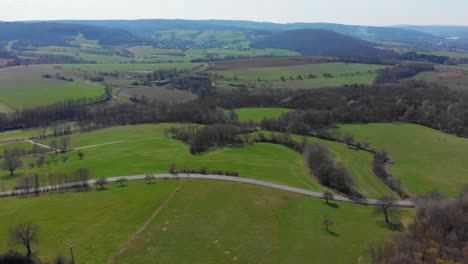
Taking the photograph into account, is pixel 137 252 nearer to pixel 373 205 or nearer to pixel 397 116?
pixel 373 205

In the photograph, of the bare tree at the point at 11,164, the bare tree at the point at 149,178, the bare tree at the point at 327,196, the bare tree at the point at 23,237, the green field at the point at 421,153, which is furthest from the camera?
the bare tree at the point at 11,164

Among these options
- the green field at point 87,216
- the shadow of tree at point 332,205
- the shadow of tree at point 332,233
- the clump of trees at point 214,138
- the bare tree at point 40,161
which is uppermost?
the clump of trees at point 214,138

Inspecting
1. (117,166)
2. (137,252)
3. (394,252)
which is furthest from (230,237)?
(117,166)

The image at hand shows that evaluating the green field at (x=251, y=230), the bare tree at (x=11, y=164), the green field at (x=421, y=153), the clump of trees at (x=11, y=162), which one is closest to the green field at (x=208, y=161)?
the bare tree at (x=11, y=164)

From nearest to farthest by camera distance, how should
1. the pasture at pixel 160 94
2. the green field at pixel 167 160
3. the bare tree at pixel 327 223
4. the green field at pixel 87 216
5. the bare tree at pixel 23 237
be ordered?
the bare tree at pixel 23 237, the green field at pixel 87 216, the bare tree at pixel 327 223, the green field at pixel 167 160, the pasture at pixel 160 94

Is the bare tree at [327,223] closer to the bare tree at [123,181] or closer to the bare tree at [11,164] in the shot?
the bare tree at [123,181]

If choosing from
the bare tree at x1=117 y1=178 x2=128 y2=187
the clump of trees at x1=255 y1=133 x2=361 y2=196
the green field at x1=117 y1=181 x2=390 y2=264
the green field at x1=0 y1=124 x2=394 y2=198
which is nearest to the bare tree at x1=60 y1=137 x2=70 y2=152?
the green field at x1=0 y1=124 x2=394 y2=198
